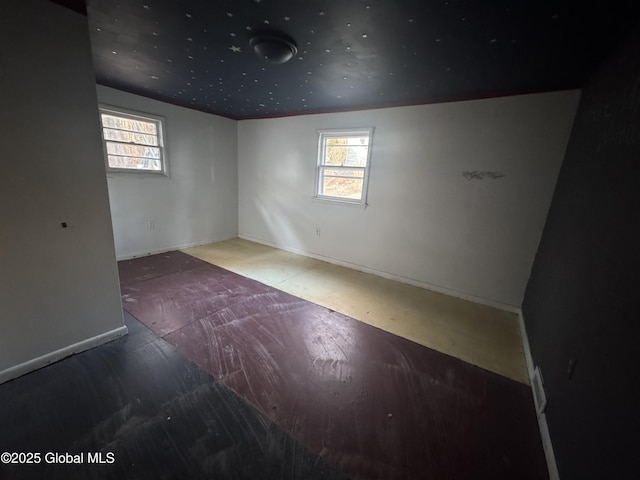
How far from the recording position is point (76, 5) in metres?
1.51

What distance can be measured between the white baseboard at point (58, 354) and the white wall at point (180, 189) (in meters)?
2.10

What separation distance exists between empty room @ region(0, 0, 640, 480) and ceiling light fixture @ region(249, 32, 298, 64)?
0.05 ft

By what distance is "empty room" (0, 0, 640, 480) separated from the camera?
1.24m

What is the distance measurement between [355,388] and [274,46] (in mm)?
2487

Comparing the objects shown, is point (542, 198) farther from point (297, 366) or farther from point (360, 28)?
point (297, 366)

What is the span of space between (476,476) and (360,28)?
2.59m

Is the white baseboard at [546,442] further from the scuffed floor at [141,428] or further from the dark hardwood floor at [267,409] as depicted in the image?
the scuffed floor at [141,428]

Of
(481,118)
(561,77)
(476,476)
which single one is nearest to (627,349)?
(476,476)

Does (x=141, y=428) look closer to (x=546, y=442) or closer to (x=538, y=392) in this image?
(x=546, y=442)

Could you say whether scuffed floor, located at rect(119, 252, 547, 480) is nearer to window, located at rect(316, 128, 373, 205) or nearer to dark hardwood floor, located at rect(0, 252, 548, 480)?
dark hardwood floor, located at rect(0, 252, 548, 480)

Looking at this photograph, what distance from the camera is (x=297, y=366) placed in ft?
6.14

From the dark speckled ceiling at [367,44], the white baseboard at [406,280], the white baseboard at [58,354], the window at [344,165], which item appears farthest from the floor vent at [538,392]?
the white baseboard at [58,354]

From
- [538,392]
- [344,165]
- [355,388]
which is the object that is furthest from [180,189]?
[538,392]

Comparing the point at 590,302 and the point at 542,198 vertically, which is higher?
the point at 542,198
